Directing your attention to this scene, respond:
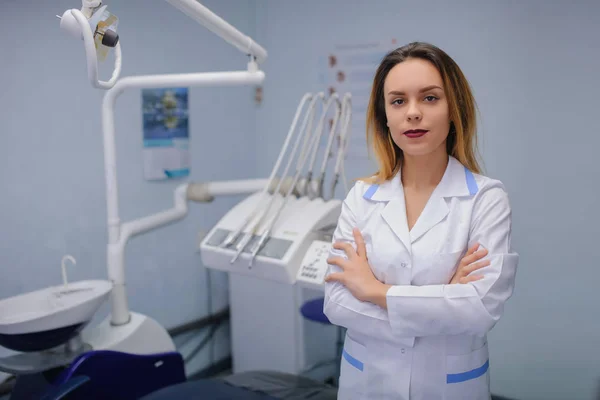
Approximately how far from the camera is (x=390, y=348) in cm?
107

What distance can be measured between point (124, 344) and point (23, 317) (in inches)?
14.8

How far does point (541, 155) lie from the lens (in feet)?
6.50

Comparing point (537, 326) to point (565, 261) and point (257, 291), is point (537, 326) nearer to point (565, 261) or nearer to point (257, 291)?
point (565, 261)

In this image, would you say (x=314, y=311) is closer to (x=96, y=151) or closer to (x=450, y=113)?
(x=96, y=151)

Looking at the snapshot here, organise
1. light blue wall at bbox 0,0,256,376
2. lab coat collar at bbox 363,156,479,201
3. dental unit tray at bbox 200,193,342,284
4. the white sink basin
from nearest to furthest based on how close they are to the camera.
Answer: lab coat collar at bbox 363,156,479,201 < the white sink basin < dental unit tray at bbox 200,193,342,284 < light blue wall at bbox 0,0,256,376

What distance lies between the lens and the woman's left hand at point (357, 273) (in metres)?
1.05

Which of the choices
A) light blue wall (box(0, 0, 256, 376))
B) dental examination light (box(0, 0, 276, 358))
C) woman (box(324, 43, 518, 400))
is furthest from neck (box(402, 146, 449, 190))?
light blue wall (box(0, 0, 256, 376))

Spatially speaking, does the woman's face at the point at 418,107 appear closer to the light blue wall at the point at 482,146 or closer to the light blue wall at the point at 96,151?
the light blue wall at the point at 482,146

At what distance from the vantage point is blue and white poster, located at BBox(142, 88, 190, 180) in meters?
2.22

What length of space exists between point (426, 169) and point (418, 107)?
16cm

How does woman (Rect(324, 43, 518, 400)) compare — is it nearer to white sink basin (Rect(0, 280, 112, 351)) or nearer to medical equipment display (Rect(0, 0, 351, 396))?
medical equipment display (Rect(0, 0, 351, 396))

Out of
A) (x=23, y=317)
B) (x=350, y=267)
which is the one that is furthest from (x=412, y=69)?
(x=23, y=317)

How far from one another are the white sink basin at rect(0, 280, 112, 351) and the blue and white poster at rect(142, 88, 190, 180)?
0.72 metres

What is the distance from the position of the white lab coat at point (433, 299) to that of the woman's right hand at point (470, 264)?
0.04ft
